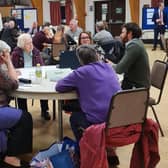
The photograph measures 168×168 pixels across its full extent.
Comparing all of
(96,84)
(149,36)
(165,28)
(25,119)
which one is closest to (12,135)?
(25,119)

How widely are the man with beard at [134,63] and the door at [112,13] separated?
12.2 meters

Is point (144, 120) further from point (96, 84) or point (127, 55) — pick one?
point (127, 55)

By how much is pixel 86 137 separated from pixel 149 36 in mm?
12790

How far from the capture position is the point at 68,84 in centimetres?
286

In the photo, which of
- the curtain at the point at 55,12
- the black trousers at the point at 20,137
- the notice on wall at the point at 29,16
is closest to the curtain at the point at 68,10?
the curtain at the point at 55,12

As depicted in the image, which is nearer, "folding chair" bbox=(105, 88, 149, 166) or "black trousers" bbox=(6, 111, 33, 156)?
"folding chair" bbox=(105, 88, 149, 166)

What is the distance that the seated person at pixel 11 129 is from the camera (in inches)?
113

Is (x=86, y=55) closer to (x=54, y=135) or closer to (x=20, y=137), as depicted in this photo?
(x=20, y=137)

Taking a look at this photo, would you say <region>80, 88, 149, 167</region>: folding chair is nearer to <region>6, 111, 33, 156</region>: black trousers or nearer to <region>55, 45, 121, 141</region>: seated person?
<region>55, 45, 121, 141</region>: seated person

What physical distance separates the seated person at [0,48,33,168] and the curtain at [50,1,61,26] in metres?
14.9

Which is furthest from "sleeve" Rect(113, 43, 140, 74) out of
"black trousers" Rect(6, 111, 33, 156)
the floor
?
"black trousers" Rect(6, 111, 33, 156)

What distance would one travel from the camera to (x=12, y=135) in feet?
9.64

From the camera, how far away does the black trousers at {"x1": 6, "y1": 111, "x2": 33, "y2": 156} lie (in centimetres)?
294

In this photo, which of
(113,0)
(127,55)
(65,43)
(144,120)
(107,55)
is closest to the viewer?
(144,120)
